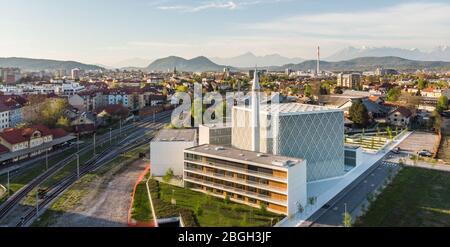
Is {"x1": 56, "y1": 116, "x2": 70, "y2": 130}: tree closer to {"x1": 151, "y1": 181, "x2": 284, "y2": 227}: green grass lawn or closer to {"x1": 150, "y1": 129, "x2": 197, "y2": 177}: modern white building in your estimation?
{"x1": 150, "y1": 129, "x2": 197, "y2": 177}: modern white building

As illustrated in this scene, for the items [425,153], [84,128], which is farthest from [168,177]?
[425,153]

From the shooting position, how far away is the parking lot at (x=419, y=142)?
19141 millimetres

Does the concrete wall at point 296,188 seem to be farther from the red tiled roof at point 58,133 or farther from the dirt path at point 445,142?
the red tiled roof at point 58,133

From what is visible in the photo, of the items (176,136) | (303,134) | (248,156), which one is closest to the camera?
(248,156)

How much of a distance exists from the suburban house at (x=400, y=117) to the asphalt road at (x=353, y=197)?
35.5 feet

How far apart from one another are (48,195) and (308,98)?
88.3 feet

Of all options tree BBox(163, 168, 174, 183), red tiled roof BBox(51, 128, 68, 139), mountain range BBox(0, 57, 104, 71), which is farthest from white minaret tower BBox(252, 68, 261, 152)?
mountain range BBox(0, 57, 104, 71)

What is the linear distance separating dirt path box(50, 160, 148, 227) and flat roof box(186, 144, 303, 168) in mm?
2997

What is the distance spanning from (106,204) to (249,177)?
185 inches

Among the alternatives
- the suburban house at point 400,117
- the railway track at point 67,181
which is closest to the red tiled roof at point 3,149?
the railway track at point 67,181

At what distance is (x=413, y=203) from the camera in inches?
443

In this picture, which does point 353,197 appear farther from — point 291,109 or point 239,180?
point 291,109

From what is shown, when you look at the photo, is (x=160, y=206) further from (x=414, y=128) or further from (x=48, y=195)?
(x=414, y=128)
